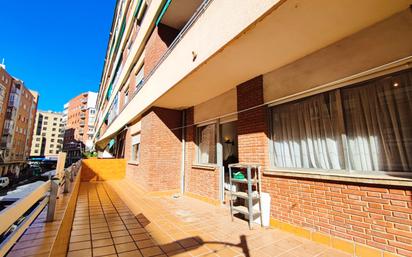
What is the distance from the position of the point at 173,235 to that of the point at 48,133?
12894 cm

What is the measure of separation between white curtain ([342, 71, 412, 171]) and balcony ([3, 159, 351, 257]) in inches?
64.3

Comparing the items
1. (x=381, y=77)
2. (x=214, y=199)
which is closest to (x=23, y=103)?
(x=214, y=199)

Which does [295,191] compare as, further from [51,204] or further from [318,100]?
[51,204]

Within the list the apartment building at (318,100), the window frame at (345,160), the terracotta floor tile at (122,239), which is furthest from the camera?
the terracotta floor tile at (122,239)

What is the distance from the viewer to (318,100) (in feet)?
12.7

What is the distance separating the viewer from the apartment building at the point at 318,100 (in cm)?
279

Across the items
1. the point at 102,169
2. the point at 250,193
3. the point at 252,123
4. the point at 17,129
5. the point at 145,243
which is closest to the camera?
the point at 145,243

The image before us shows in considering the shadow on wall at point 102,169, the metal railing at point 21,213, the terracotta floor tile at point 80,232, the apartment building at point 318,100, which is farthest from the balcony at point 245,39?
the shadow on wall at point 102,169

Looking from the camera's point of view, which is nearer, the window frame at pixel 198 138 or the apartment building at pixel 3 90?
the window frame at pixel 198 138

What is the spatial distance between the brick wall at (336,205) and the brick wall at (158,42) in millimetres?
4996

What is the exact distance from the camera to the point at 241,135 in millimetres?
5383

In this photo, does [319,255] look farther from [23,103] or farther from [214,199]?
[23,103]

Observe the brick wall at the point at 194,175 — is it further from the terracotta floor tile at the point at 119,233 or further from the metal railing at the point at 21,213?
Answer: the metal railing at the point at 21,213

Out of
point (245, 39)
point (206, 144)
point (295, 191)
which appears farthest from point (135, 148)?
point (245, 39)
